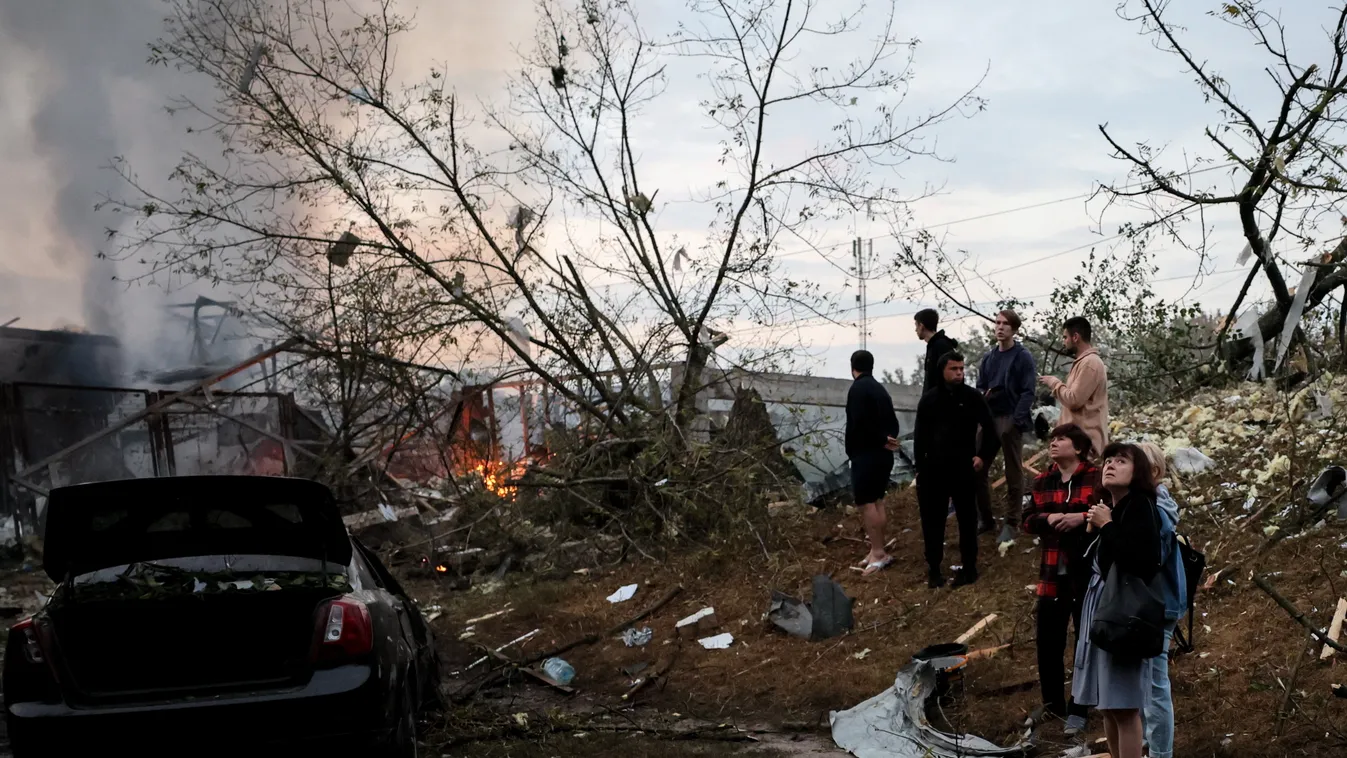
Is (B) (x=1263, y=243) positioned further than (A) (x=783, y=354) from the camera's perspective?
No

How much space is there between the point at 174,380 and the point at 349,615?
15.0 m

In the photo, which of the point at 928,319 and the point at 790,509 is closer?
the point at 928,319

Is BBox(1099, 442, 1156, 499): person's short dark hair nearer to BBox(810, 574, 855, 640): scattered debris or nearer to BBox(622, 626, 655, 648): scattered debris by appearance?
BBox(810, 574, 855, 640): scattered debris

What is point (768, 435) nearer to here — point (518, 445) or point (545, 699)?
point (518, 445)

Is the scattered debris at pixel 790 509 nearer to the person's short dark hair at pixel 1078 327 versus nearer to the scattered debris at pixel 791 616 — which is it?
the scattered debris at pixel 791 616

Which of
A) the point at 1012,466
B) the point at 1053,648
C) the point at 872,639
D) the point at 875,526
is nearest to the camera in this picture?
the point at 1053,648

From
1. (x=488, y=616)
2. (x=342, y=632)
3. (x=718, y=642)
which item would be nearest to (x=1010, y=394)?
(x=718, y=642)

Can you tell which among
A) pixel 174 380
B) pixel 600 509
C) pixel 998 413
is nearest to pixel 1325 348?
pixel 998 413

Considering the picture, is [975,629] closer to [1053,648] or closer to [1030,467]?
[1053,648]

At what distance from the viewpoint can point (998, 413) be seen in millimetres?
8383

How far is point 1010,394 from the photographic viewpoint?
27.0 ft

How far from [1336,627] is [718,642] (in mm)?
4088

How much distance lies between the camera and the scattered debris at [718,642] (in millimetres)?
8023

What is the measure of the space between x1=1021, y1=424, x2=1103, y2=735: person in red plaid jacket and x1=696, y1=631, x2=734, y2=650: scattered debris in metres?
2.94
